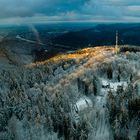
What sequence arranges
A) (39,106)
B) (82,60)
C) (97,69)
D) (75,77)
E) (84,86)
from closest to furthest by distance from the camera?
1. (39,106)
2. (84,86)
3. (75,77)
4. (97,69)
5. (82,60)

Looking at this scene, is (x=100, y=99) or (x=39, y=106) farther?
(x=100, y=99)

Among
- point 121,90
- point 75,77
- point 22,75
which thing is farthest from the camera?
point 22,75

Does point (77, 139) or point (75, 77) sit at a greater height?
point (75, 77)

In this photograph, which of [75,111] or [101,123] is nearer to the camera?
[101,123]

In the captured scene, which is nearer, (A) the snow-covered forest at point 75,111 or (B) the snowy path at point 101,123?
(A) the snow-covered forest at point 75,111

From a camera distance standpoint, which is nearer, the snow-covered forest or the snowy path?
the snow-covered forest

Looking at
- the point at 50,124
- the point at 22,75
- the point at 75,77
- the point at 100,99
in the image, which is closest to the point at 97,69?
the point at 75,77

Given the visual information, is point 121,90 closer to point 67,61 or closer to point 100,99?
point 100,99

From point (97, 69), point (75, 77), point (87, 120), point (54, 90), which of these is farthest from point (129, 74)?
point (87, 120)

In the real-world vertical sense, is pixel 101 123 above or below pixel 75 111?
below

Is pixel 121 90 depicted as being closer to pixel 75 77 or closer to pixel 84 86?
pixel 84 86
